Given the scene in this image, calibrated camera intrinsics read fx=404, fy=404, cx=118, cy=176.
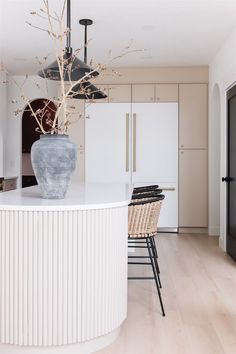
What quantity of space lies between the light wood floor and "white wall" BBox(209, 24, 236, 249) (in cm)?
96

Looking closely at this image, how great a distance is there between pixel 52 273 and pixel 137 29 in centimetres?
328

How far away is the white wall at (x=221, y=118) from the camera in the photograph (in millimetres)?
4703

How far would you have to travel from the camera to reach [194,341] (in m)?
2.42

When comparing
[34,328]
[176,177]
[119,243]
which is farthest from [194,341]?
[176,177]

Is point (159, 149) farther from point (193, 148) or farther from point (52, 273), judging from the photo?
point (52, 273)

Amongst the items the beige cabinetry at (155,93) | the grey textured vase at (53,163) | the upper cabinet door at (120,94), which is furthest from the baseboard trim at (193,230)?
the grey textured vase at (53,163)

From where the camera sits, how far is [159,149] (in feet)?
20.5

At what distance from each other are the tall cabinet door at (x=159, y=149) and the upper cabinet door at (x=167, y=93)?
8 centimetres

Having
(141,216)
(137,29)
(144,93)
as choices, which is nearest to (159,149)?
(144,93)

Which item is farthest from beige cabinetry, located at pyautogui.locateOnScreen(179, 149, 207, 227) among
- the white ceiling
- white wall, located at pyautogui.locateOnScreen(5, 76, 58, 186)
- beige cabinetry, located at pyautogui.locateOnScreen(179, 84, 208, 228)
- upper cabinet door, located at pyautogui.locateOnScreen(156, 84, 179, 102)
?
white wall, located at pyautogui.locateOnScreen(5, 76, 58, 186)

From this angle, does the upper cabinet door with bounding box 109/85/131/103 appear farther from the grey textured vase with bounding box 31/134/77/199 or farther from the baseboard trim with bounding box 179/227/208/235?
the grey textured vase with bounding box 31/134/77/199

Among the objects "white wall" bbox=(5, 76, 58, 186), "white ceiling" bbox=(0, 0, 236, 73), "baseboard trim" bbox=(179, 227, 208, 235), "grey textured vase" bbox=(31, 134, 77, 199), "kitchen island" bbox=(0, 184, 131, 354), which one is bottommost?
"baseboard trim" bbox=(179, 227, 208, 235)

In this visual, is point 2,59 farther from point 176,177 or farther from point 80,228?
point 80,228

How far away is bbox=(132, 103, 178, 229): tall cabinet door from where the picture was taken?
20.5 ft
